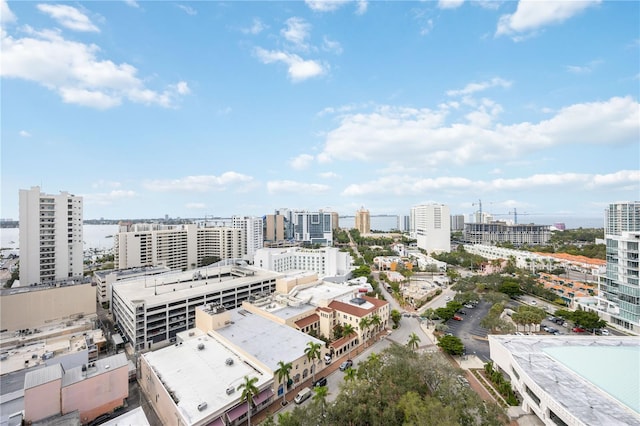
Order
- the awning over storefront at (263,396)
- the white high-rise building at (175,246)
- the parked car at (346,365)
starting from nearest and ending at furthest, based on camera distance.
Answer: the awning over storefront at (263,396) < the parked car at (346,365) < the white high-rise building at (175,246)

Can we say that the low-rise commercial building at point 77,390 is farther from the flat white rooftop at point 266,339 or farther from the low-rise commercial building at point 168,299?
the low-rise commercial building at point 168,299

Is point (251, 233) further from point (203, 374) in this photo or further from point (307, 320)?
point (203, 374)

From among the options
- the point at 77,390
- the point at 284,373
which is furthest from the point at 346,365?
the point at 77,390

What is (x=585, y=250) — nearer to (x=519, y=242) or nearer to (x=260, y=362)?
(x=519, y=242)

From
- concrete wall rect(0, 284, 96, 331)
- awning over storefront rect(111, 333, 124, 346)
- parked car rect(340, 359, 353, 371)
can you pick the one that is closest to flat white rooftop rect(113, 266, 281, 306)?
concrete wall rect(0, 284, 96, 331)

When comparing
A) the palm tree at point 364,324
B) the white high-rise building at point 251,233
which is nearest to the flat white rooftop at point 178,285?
the palm tree at point 364,324

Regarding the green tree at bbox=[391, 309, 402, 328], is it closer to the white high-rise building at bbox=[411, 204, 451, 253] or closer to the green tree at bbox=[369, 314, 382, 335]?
the green tree at bbox=[369, 314, 382, 335]
